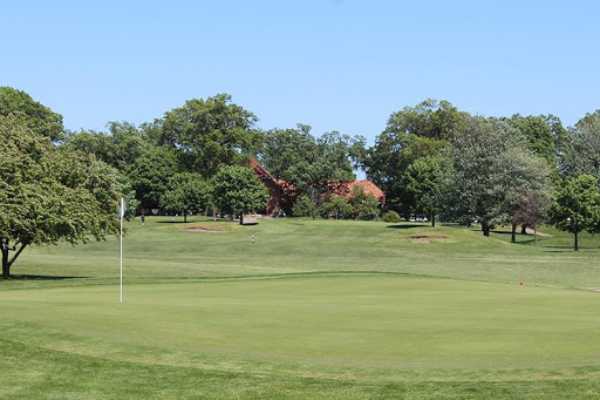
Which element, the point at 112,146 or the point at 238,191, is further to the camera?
the point at 112,146

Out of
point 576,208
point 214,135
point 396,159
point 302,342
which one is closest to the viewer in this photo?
point 302,342

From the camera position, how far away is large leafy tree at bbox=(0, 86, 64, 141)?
120938 mm

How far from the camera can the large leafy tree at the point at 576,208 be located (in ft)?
277

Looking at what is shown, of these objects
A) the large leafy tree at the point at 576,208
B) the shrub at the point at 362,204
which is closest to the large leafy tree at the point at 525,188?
the large leafy tree at the point at 576,208

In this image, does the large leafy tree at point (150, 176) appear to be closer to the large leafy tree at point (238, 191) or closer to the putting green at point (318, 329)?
the large leafy tree at point (238, 191)

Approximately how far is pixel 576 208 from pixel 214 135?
224 feet

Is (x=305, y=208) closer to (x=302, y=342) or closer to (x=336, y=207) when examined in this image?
(x=336, y=207)

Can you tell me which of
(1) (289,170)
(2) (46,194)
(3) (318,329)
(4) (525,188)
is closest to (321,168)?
(1) (289,170)

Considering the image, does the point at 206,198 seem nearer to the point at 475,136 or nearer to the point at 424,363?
the point at 475,136

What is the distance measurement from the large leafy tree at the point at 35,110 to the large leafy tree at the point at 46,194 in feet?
265

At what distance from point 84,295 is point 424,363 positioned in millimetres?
14950

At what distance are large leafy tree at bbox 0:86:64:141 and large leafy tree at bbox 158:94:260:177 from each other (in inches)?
828

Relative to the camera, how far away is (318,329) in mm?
16750

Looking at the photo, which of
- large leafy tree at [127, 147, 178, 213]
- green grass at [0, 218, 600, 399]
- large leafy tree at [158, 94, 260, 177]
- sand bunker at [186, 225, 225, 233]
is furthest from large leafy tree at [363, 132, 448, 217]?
green grass at [0, 218, 600, 399]
